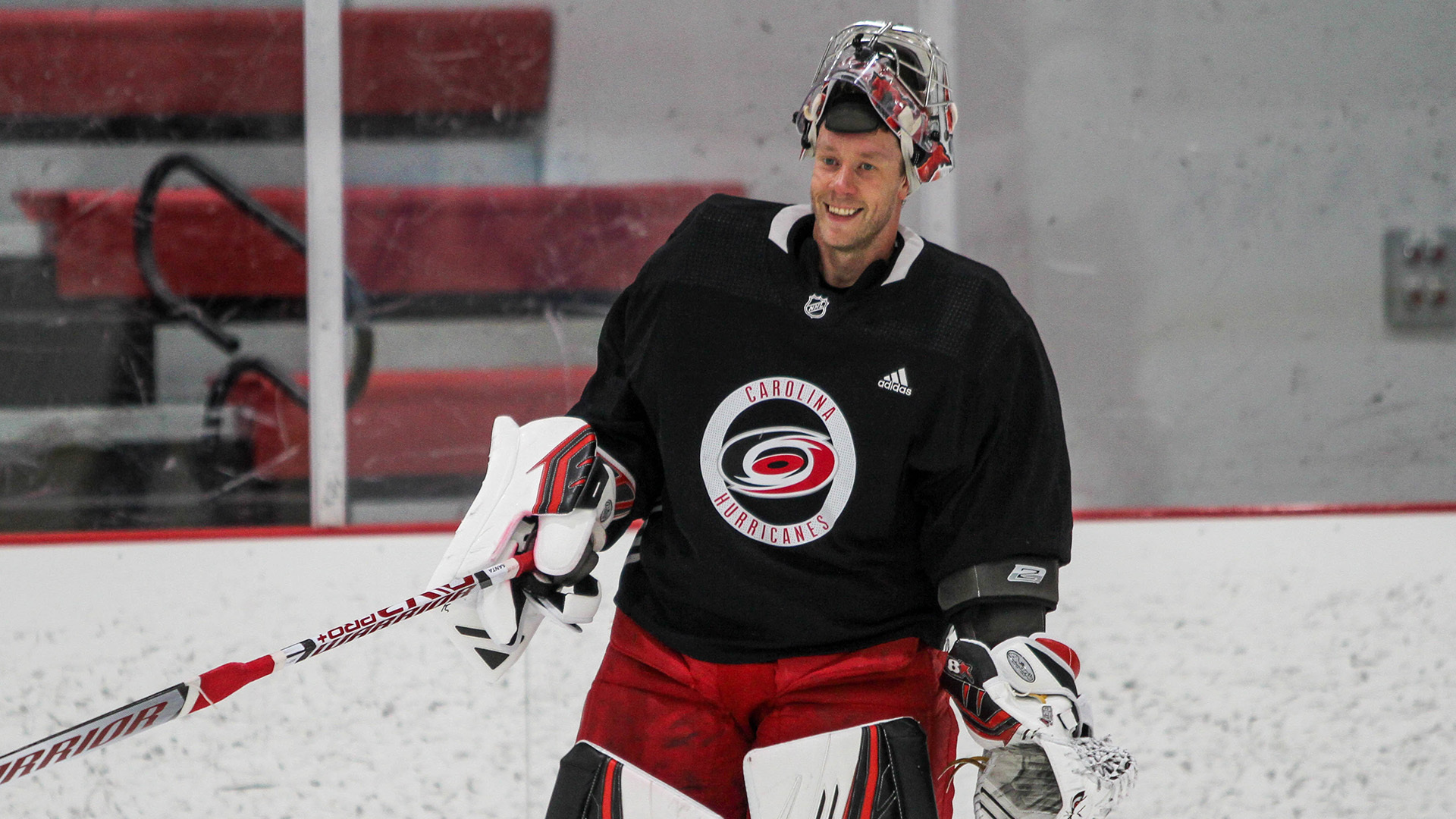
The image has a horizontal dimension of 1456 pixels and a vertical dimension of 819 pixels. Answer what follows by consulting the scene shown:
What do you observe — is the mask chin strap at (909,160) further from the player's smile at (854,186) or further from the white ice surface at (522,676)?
the white ice surface at (522,676)

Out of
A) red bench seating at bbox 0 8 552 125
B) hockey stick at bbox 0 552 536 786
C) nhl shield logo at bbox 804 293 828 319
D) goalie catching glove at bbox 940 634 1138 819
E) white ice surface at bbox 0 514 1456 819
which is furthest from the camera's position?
red bench seating at bbox 0 8 552 125

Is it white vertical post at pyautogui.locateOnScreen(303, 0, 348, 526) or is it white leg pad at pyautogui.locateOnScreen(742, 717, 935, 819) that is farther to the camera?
white vertical post at pyautogui.locateOnScreen(303, 0, 348, 526)

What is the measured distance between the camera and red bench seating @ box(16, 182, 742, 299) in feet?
6.95

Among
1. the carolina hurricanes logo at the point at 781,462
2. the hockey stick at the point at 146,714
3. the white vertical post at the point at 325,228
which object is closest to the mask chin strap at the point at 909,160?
the carolina hurricanes logo at the point at 781,462

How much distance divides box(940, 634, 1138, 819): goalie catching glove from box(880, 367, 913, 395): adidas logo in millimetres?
240

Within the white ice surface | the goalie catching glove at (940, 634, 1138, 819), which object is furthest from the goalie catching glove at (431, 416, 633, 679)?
the white ice surface

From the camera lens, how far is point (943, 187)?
2168 mm

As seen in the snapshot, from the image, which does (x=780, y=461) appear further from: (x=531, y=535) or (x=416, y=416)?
(x=416, y=416)

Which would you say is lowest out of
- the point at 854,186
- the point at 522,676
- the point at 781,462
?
the point at 522,676

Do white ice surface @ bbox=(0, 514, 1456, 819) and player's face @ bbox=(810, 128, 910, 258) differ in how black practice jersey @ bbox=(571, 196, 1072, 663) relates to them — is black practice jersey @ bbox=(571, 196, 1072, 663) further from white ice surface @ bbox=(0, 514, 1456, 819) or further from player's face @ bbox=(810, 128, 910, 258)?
white ice surface @ bbox=(0, 514, 1456, 819)

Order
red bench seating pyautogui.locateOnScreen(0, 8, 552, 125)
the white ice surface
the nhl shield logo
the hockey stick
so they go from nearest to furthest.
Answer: the hockey stick, the nhl shield logo, the white ice surface, red bench seating pyautogui.locateOnScreen(0, 8, 552, 125)

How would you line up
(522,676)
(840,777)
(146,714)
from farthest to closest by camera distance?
(522,676) < (840,777) < (146,714)

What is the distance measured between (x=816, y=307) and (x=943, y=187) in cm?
97

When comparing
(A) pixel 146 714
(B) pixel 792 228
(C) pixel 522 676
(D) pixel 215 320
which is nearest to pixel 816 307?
(B) pixel 792 228
